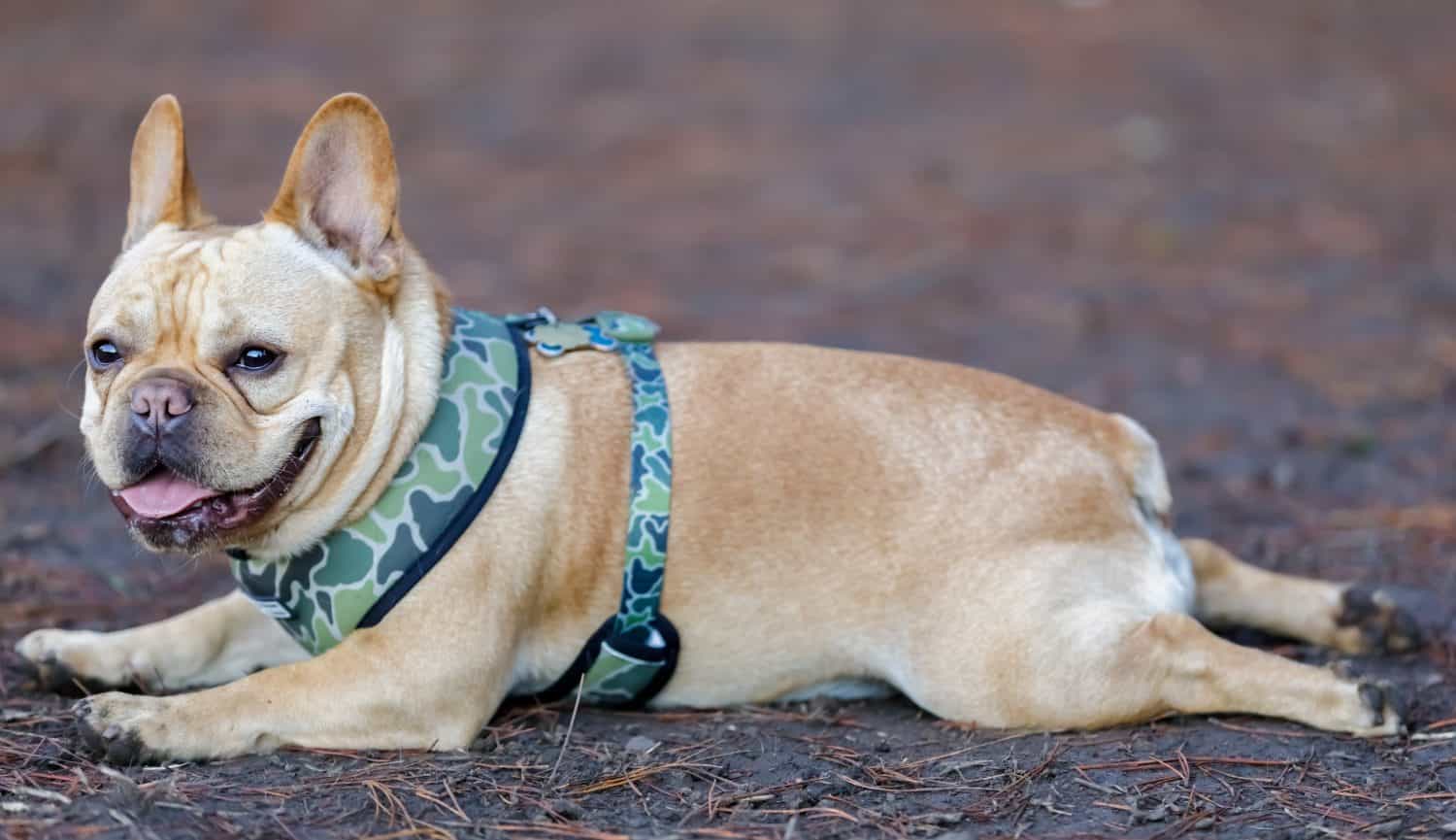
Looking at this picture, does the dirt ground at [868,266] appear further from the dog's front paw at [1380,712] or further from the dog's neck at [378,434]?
the dog's neck at [378,434]

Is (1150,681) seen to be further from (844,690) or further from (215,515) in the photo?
(215,515)

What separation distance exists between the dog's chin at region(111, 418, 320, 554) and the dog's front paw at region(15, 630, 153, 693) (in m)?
0.79

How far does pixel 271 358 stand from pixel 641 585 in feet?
3.95

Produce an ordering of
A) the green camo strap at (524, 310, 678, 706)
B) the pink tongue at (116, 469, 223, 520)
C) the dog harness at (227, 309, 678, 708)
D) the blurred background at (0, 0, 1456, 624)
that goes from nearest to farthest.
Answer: the pink tongue at (116, 469, 223, 520) → the dog harness at (227, 309, 678, 708) → the green camo strap at (524, 310, 678, 706) → the blurred background at (0, 0, 1456, 624)

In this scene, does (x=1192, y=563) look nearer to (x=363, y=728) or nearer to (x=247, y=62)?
(x=363, y=728)

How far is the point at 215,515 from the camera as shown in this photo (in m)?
3.93

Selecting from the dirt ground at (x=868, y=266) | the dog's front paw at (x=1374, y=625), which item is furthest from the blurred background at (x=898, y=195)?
the dog's front paw at (x=1374, y=625)

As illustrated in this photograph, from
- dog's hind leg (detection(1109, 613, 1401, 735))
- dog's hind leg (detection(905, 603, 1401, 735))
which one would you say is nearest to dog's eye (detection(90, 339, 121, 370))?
dog's hind leg (detection(905, 603, 1401, 735))

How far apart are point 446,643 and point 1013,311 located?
6.42 metres

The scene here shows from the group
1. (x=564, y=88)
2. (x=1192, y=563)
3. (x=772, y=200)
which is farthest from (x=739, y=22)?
(x=1192, y=563)

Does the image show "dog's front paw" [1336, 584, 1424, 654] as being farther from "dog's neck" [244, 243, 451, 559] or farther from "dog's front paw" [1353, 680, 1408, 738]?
"dog's neck" [244, 243, 451, 559]

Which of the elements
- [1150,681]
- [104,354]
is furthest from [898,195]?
[104,354]

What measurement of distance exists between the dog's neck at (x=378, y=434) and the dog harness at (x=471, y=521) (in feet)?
0.12

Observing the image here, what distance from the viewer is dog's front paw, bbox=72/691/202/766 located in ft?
12.7
